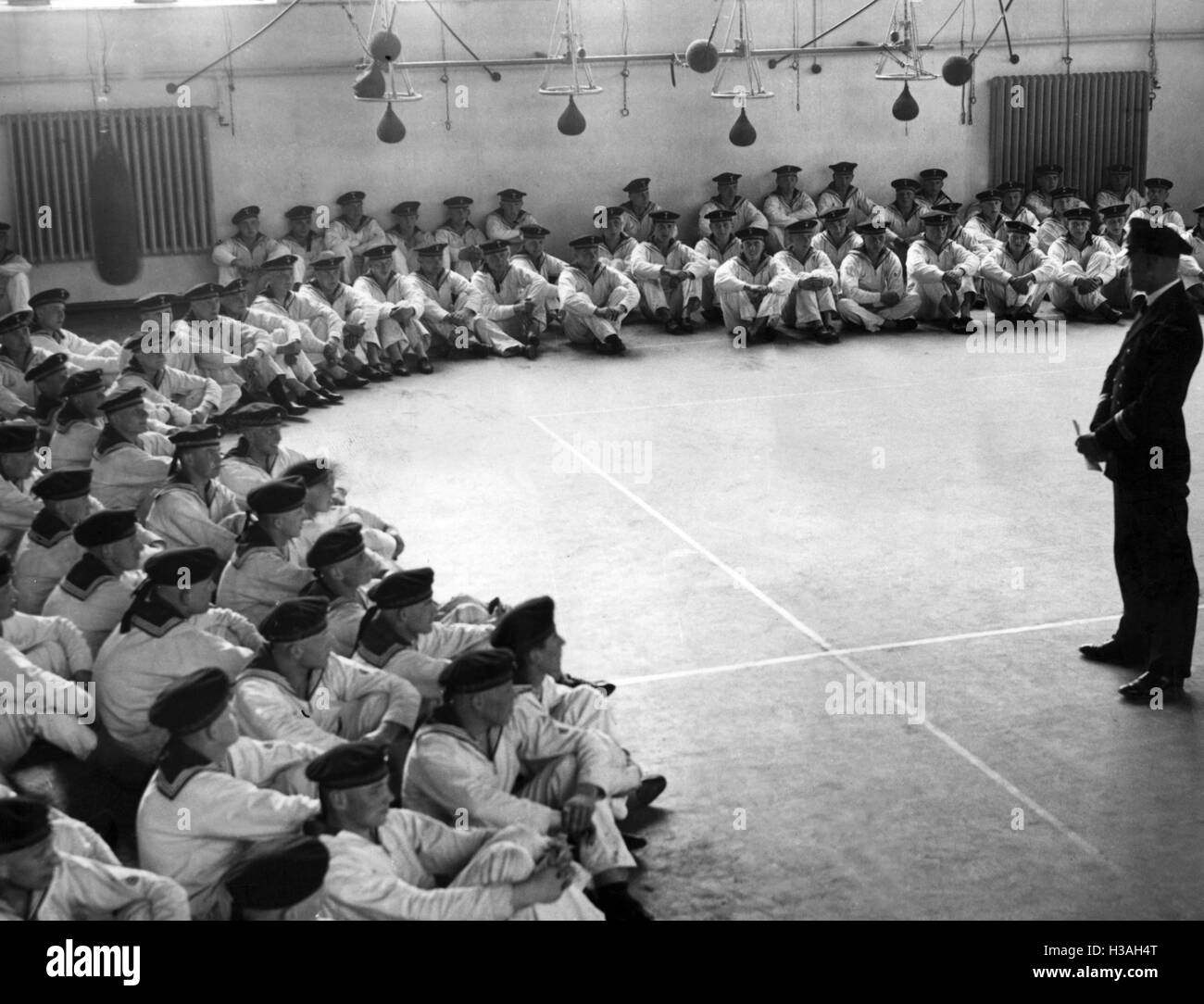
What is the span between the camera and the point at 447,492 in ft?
29.4

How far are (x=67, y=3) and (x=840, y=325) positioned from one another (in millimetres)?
7052

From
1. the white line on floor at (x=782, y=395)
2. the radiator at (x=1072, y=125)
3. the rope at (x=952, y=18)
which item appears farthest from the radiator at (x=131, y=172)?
the radiator at (x=1072, y=125)

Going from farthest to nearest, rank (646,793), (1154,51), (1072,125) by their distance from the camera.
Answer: (1154,51) → (1072,125) → (646,793)

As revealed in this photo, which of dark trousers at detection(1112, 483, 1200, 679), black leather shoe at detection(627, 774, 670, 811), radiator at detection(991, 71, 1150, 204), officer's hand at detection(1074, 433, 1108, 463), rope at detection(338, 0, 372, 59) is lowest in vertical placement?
black leather shoe at detection(627, 774, 670, 811)

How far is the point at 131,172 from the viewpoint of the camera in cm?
1369

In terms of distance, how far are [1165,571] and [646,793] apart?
2.18 meters

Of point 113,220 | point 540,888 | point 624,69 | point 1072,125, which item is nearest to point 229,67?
point 624,69

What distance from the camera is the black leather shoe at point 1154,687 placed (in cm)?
588

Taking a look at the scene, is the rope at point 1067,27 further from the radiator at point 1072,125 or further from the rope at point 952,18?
the rope at point 952,18

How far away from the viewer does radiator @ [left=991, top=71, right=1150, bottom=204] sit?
16062 mm

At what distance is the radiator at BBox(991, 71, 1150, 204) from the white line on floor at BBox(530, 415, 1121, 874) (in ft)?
26.0

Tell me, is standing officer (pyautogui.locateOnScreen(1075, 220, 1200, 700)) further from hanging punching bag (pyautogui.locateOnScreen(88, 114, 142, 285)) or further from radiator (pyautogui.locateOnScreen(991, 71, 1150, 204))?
radiator (pyautogui.locateOnScreen(991, 71, 1150, 204))

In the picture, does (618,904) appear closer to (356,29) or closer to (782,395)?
(782,395)

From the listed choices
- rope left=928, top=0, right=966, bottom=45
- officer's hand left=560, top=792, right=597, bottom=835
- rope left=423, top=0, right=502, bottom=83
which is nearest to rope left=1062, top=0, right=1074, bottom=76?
rope left=928, top=0, right=966, bottom=45
